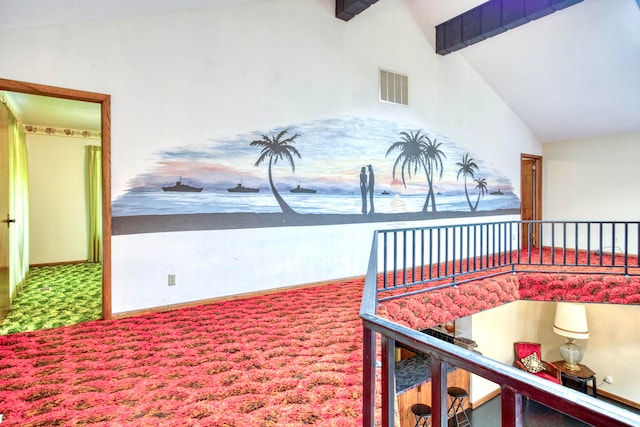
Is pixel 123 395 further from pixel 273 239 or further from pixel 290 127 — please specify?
pixel 290 127

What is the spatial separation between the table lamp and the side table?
0.10 metres

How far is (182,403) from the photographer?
2.02m

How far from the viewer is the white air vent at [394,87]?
5412 mm

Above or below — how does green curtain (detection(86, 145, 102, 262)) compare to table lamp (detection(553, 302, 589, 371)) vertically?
above

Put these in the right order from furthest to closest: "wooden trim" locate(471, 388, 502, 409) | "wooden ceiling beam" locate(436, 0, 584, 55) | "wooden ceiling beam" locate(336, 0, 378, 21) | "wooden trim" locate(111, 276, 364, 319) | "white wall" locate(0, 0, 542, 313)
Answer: "wooden trim" locate(471, 388, 502, 409), "wooden ceiling beam" locate(436, 0, 584, 55), "wooden ceiling beam" locate(336, 0, 378, 21), "wooden trim" locate(111, 276, 364, 319), "white wall" locate(0, 0, 542, 313)

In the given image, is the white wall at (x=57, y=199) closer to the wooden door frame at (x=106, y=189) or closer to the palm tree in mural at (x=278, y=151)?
the wooden door frame at (x=106, y=189)

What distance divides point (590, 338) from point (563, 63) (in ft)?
17.2

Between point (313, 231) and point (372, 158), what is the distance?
4.91ft

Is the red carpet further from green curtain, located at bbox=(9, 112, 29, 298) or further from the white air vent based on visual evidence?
the white air vent

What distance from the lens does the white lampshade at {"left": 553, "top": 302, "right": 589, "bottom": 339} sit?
21.4 ft

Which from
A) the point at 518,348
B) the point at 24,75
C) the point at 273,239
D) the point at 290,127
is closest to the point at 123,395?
the point at 273,239

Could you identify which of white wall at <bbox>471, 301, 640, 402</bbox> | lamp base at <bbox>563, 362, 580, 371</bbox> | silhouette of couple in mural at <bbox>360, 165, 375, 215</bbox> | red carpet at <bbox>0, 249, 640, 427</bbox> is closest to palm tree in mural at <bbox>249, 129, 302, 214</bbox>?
silhouette of couple in mural at <bbox>360, 165, 375, 215</bbox>

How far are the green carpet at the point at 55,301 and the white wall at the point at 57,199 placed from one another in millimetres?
823

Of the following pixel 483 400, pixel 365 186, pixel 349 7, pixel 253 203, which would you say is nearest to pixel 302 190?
pixel 253 203
